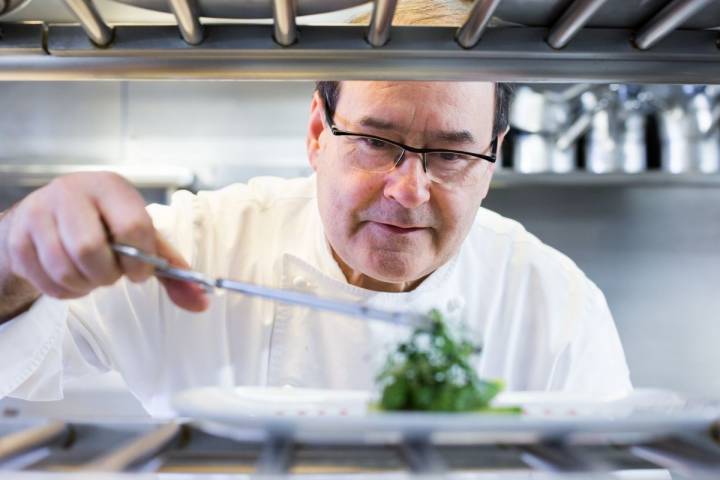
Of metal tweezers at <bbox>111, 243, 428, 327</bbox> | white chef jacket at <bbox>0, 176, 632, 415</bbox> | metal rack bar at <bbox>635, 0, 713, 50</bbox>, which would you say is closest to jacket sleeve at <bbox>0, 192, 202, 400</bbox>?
white chef jacket at <bbox>0, 176, 632, 415</bbox>

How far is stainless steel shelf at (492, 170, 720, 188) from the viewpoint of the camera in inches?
85.7

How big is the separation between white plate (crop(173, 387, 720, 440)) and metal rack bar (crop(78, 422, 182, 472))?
19mm

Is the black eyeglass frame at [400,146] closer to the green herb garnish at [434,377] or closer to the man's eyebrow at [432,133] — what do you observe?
the man's eyebrow at [432,133]

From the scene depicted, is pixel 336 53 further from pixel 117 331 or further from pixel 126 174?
pixel 126 174

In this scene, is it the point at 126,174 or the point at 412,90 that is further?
the point at 126,174

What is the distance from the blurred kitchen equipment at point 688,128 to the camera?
2.31 metres

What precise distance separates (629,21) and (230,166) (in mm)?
1964

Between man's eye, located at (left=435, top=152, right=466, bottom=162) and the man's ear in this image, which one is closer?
man's eye, located at (left=435, top=152, right=466, bottom=162)

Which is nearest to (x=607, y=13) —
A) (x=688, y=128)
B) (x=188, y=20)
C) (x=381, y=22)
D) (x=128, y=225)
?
(x=381, y=22)

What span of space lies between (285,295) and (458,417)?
0.48 ft

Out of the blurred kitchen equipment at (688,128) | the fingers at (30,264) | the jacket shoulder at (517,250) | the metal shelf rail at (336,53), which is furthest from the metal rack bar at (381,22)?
the blurred kitchen equipment at (688,128)

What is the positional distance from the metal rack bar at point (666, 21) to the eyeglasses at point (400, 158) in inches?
21.2

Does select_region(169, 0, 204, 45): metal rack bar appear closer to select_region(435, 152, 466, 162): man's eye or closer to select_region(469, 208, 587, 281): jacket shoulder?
select_region(435, 152, 466, 162): man's eye

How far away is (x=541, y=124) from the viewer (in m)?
2.30
